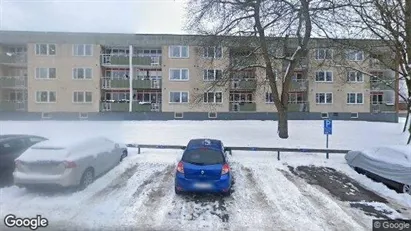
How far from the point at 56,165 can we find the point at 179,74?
85.1ft

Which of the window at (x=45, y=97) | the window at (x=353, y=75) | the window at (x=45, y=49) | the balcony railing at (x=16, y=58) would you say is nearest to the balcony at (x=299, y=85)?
the window at (x=353, y=75)

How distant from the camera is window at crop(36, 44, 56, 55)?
1168 inches

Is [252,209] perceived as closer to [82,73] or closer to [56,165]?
[56,165]

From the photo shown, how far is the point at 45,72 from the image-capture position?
1209 inches

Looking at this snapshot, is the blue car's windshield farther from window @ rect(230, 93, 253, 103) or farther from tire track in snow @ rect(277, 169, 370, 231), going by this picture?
window @ rect(230, 93, 253, 103)

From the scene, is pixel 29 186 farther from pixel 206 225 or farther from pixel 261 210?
pixel 261 210

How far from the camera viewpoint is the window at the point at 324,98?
107ft

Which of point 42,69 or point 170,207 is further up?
point 42,69

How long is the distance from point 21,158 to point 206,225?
15.4 ft

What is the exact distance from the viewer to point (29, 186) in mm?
6816

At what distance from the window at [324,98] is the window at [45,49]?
29.0m

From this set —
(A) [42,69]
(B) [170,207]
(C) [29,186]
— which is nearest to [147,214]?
(B) [170,207]

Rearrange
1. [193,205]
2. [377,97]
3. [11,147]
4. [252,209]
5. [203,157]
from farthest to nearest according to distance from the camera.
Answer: [377,97], [11,147], [203,157], [193,205], [252,209]

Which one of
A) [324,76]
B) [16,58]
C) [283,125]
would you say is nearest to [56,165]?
[283,125]
